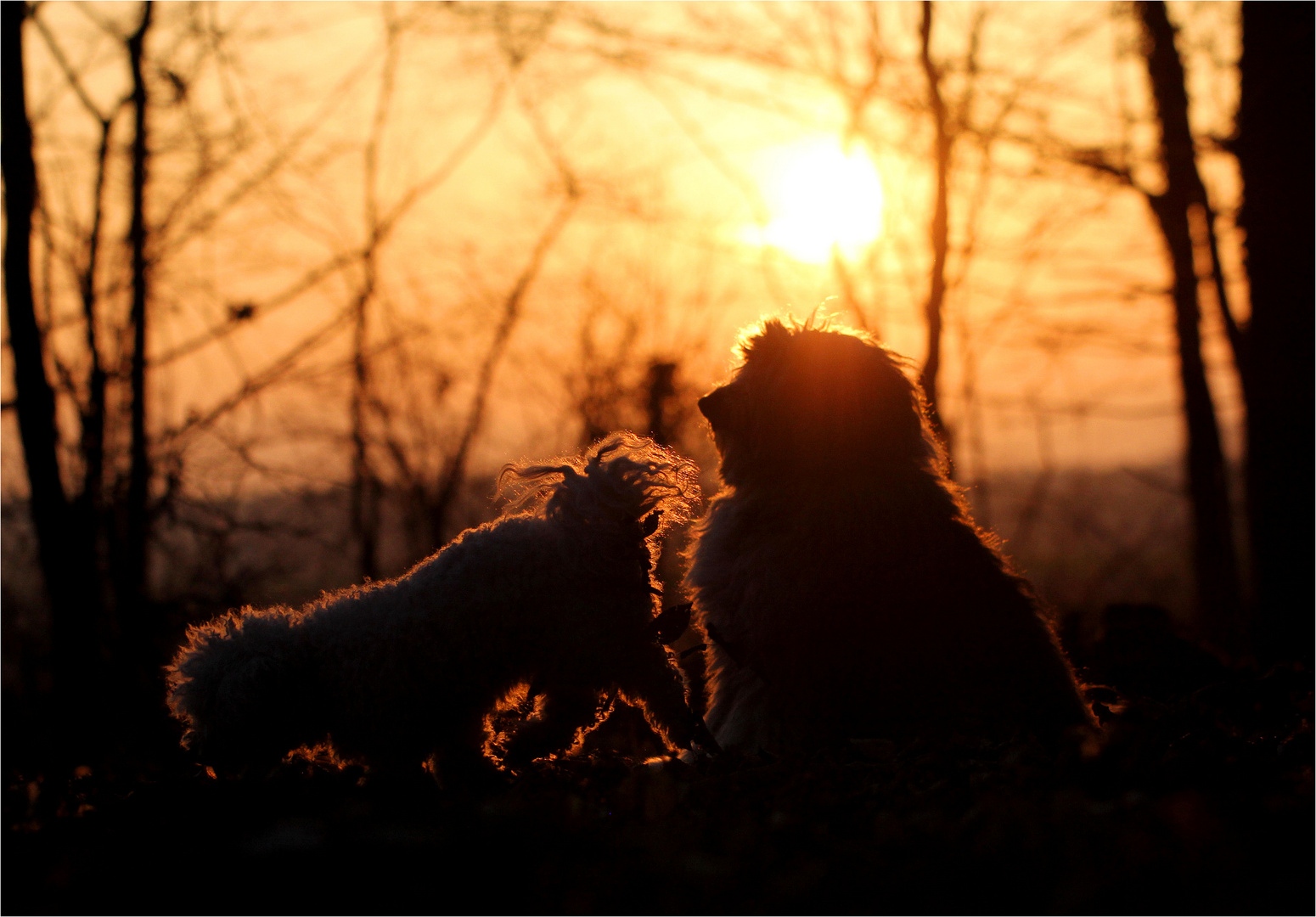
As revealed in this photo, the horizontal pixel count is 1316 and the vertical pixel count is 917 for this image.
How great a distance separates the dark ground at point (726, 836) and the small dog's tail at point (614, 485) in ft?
3.23

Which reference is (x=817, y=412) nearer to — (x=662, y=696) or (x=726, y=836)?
(x=662, y=696)

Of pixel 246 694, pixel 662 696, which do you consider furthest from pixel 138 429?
pixel 662 696

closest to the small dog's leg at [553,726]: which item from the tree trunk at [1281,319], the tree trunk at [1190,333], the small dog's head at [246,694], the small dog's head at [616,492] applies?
the small dog's head at [616,492]

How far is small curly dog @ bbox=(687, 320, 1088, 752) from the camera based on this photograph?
14.1 ft

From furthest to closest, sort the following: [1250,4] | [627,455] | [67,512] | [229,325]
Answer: [229,325] → [1250,4] → [67,512] → [627,455]

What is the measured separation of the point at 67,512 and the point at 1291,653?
358 inches

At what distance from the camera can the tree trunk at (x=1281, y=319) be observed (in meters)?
7.68

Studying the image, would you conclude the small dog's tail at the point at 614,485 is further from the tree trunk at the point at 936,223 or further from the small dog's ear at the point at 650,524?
the tree trunk at the point at 936,223

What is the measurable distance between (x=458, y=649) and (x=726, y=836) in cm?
114

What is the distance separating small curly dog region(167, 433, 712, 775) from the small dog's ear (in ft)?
0.03

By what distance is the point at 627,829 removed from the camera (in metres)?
3.15

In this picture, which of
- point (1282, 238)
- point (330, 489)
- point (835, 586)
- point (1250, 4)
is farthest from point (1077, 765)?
point (330, 489)

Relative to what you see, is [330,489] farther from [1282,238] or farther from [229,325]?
[1282,238]

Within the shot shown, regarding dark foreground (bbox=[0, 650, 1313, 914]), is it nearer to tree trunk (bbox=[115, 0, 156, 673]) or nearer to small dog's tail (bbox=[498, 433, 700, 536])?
small dog's tail (bbox=[498, 433, 700, 536])
